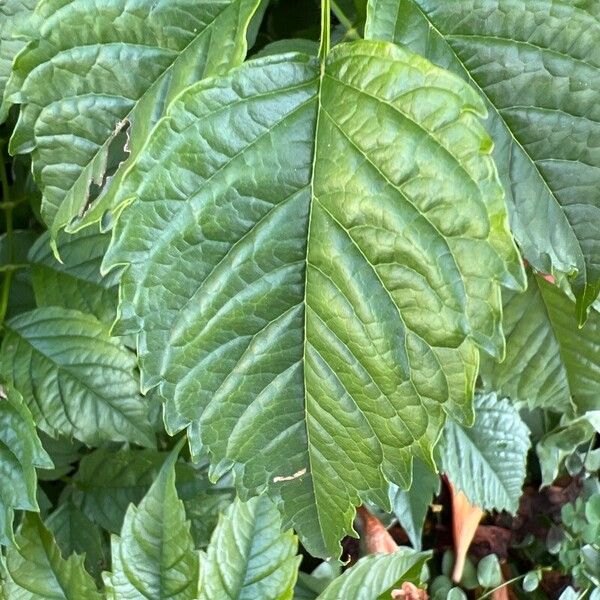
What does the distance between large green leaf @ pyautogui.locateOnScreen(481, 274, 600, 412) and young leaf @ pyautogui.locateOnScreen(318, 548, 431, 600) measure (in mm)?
206

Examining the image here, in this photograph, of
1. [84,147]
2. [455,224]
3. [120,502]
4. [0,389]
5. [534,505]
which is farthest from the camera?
[534,505]

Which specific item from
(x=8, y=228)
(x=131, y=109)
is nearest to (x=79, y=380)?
(x=8, y=228)

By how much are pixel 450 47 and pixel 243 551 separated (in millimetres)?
A: 494

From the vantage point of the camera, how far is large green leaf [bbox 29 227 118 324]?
715mm

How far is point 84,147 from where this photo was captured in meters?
0.48

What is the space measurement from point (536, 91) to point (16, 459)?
53 cm

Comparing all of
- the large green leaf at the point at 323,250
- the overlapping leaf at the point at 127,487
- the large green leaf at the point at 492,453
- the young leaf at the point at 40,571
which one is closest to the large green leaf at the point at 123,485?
the overlapping leaf at the point at 127,487

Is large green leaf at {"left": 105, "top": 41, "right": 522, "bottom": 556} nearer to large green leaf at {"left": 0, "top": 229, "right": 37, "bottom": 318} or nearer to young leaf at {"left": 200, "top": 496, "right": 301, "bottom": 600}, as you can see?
young leaf at {"left": 200, "top": 496, "right": 301, "bottom": 600}

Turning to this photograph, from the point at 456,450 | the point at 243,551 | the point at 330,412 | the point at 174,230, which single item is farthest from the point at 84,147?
the point at 456,450

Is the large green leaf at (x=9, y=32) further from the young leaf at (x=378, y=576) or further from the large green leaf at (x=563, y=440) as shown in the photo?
the large green leaf at (x=563, y=440)

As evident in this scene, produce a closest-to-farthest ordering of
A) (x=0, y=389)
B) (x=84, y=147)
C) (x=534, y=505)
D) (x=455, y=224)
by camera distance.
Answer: (x=455, y=224) → (x=84, y=147) → (x=0, y=389) → (x=534, y=505)

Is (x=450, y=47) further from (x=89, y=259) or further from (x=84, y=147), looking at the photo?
(x=89, y=259)

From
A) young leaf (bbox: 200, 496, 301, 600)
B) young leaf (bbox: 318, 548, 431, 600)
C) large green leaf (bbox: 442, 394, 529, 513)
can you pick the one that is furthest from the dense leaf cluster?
large green leaf (bbox: 442, 394, 529, 513)

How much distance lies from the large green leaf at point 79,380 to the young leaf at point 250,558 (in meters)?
0.12
